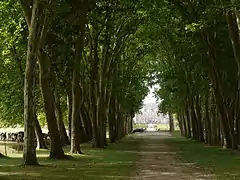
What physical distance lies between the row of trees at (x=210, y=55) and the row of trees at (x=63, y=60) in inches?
102

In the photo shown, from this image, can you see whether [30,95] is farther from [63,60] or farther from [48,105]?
[63,60]

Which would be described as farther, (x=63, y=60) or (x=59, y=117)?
(x=59, y=117)

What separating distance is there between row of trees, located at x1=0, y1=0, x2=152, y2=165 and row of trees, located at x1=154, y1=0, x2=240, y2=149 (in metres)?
2.59

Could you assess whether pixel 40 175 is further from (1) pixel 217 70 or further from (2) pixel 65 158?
(1) pixel 217 70

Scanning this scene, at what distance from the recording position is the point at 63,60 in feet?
93.7

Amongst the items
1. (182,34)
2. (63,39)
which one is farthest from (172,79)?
(63,39)

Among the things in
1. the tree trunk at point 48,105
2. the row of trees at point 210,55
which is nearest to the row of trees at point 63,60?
the tree trunk at point 48,105

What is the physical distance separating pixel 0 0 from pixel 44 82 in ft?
14.3

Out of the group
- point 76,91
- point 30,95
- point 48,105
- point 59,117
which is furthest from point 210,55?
point 30,95

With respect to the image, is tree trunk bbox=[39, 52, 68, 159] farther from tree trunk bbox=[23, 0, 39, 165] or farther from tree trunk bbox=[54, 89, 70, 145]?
tree trunk bbox=[54, 89, 70, 145]

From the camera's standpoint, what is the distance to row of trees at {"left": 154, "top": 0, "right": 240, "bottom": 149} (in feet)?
82.3

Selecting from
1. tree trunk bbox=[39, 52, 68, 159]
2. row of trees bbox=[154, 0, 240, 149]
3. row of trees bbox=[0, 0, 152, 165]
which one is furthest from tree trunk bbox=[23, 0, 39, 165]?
row of trees bbox=[154, 0, 240, 149]

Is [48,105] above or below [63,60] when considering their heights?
below

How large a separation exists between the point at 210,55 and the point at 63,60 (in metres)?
8.73
